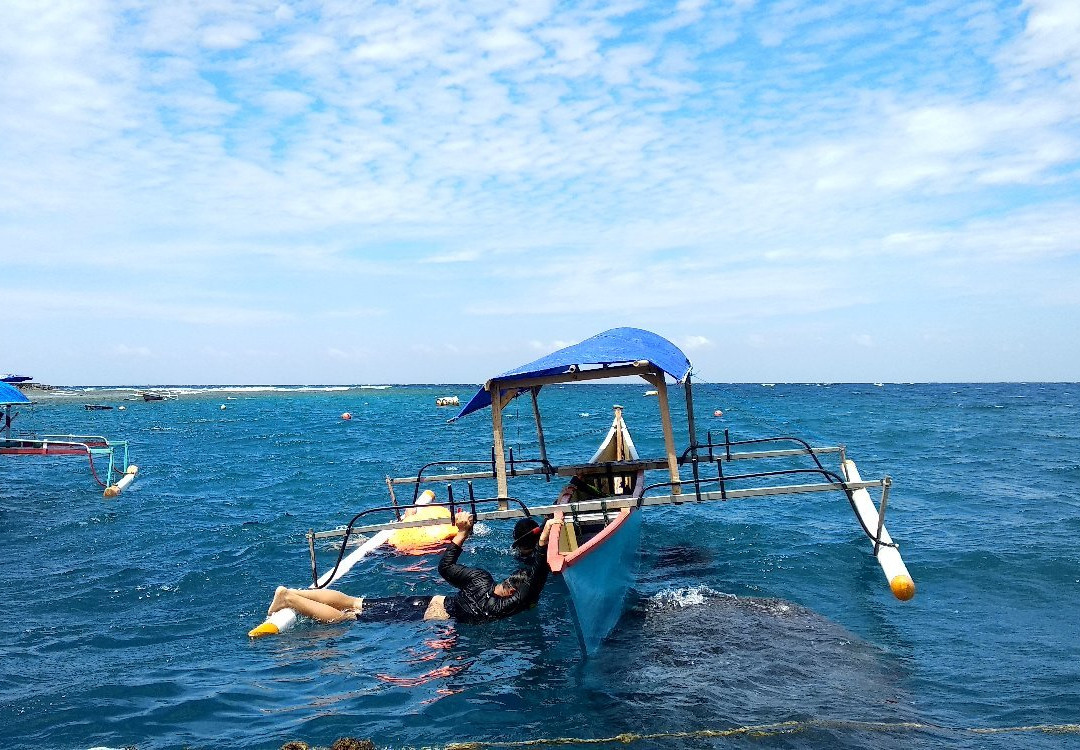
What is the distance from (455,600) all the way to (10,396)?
1589 cm

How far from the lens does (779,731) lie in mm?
7496

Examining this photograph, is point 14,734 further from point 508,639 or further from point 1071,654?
point 1071,654

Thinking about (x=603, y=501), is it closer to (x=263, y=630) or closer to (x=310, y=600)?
(x=310, y=600)

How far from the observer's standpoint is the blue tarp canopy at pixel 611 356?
35.2 ft

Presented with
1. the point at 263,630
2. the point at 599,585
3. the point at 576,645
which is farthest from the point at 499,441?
the point at 263,630

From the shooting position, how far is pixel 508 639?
414 inches

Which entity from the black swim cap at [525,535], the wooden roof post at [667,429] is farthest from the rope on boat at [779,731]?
the black swim cap at [525,535]

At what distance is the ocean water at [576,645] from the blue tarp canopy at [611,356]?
12.0ft

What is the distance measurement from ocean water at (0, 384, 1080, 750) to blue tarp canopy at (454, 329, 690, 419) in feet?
12.0

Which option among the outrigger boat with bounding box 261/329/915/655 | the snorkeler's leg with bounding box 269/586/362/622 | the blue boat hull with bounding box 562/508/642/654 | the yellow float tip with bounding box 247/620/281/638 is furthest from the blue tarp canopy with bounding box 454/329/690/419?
the yellow float tip with bounding box 247/620/281/638

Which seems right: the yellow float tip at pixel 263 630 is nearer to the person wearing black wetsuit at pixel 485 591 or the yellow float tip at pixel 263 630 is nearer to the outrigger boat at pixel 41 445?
the person wearing black wetsuit at pixel 485 591

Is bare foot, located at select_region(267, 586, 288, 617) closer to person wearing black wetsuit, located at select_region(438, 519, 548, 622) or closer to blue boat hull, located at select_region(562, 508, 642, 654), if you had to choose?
person wearing black wetsuit, located at select_region(438, 519, 548, 622)

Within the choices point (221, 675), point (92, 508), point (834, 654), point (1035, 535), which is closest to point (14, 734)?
point (221, 675)

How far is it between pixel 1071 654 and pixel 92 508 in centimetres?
2278
